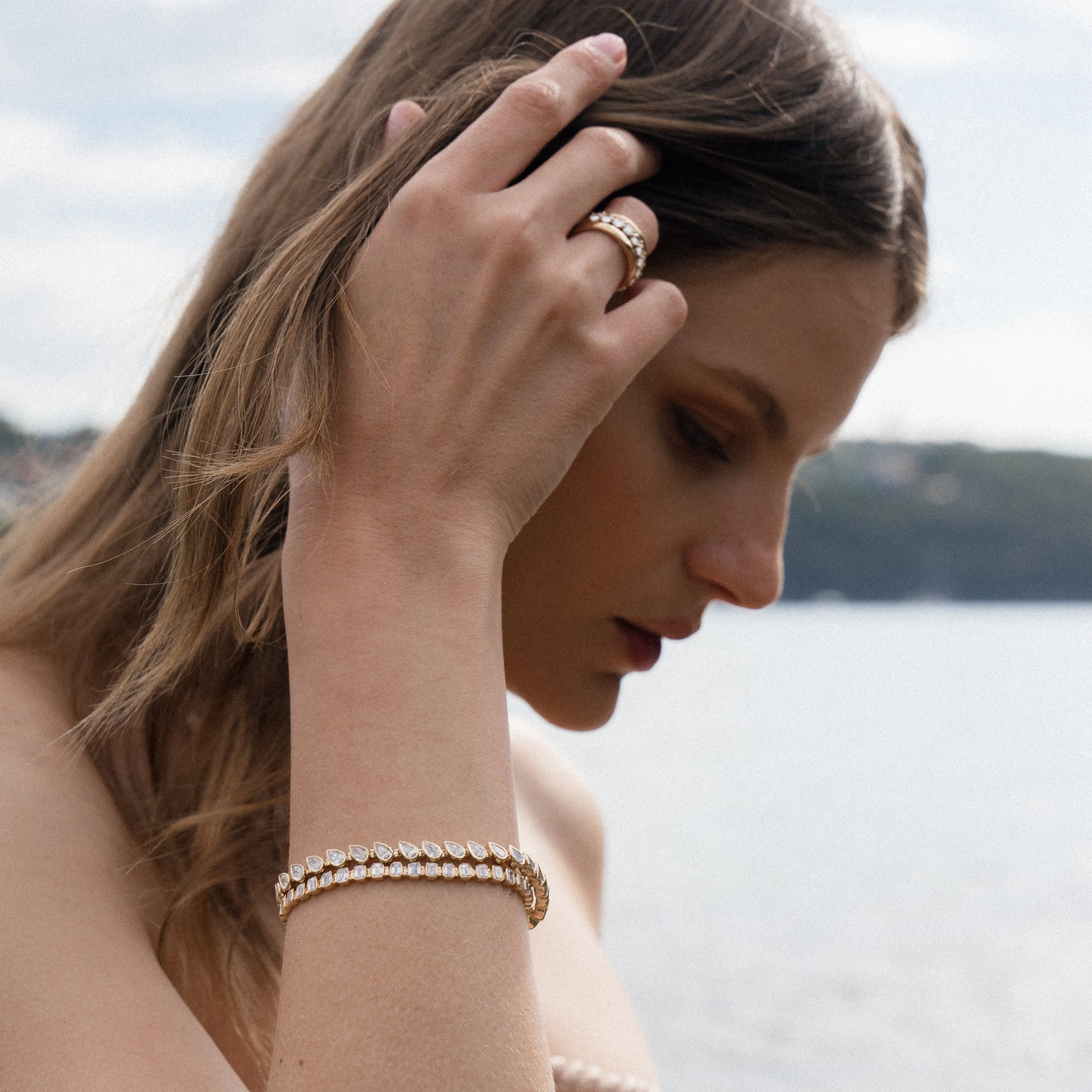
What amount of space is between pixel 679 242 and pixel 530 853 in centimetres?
110

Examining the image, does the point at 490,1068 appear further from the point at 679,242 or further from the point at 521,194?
the point at 679,242

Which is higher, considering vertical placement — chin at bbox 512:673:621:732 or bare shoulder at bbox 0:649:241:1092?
chin at bbox 512:673:621:732

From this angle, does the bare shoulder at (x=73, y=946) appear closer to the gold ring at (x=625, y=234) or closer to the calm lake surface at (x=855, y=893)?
the gold ring at (x=625, y=234)

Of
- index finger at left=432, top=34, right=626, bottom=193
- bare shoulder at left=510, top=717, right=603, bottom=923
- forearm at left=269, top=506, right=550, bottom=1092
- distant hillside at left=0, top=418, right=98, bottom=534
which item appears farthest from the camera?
bare shoulder at left=510, top=717, right=603, bottom=923

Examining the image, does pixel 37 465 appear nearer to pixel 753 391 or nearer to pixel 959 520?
pixel 753 391

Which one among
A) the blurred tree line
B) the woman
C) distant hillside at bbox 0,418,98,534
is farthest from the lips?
the blurred tree line

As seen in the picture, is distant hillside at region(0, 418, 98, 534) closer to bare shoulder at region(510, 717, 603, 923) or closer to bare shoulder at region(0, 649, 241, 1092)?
bare shoulder at region(0, 649, 241, 1092)

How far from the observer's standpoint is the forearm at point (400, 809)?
0.92m

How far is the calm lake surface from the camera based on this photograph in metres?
3.83

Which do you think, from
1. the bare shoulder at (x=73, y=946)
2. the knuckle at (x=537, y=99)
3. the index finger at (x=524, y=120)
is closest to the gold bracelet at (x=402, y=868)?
the bare shoulder at (x=73, y=946)

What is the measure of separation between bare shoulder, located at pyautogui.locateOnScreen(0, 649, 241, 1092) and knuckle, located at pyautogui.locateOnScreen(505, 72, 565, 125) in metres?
0.82

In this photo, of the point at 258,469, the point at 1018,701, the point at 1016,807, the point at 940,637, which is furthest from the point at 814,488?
the point at 940,637

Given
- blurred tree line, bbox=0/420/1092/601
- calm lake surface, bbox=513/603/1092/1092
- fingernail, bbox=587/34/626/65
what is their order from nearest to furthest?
fingernail, bbox=587/34/626/65, calm lake surface, bbox=513/603/1092/1092, blurred tree line, bbox=0/420/1092/601

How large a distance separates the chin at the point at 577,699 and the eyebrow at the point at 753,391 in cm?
38
